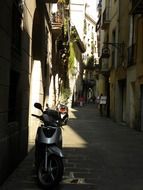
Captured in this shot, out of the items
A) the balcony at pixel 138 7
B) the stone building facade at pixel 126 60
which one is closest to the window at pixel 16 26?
the balcony at pixel 138 7

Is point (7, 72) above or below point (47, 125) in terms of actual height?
above

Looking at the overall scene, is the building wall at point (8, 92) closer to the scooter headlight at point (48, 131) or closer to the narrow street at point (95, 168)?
the narrow street at point (95, 168)

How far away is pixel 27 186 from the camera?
816 centimetres

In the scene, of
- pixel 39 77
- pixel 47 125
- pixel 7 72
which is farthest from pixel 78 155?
pixel 39 77

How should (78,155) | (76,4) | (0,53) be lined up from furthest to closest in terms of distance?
(76,4) → (78,155) → (0,53)

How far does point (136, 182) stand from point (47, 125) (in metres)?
1.88

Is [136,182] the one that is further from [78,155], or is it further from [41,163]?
[78,155]

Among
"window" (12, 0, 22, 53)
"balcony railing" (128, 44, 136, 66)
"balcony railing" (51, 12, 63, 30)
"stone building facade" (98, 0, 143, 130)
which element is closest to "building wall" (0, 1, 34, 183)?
"window" (12, 0, 22, 53)

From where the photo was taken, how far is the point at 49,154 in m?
8.09

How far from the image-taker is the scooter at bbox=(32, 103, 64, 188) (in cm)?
805

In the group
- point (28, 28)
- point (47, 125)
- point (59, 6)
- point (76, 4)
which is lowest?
point (47, 125)

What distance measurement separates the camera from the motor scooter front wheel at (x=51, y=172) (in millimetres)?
8047

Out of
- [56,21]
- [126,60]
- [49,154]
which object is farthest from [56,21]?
[49,154]

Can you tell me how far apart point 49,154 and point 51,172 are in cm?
30
